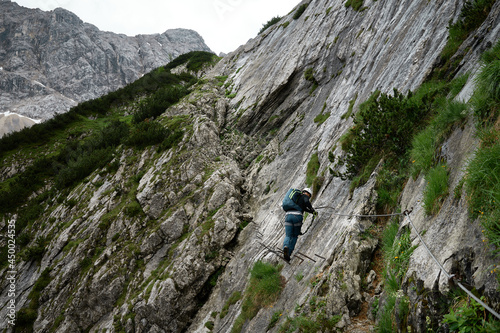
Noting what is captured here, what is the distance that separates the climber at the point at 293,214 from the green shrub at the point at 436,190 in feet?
14.3

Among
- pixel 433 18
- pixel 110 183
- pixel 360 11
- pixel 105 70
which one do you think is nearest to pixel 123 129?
pixel 110 183

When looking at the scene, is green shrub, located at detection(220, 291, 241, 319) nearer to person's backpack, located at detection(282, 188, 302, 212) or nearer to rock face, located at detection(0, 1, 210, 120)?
person's backpack, located at detection(282, 188, 302, 212)

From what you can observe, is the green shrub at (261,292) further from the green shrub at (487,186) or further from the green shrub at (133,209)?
the green shrub at (133,209)

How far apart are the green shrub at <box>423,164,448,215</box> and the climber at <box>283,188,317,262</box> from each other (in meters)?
4.35

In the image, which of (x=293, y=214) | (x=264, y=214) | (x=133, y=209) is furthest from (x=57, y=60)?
(x=293, y=214)

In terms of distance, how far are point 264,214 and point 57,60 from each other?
16943cm

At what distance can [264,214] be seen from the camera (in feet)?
51.6

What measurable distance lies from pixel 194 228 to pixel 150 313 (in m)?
5.33

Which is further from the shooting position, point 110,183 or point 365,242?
point 110,183

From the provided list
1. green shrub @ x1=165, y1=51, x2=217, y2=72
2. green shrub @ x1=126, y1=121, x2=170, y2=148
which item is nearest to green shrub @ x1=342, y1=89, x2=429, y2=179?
green shrub @ x1=126, y1=121, x2=170, y2=148

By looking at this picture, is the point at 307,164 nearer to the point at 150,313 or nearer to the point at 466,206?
the point at 466,206

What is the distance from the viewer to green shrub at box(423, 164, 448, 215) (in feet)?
16.1

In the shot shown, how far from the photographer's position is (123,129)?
31469 mm

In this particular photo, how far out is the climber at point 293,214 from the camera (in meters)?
9.27
